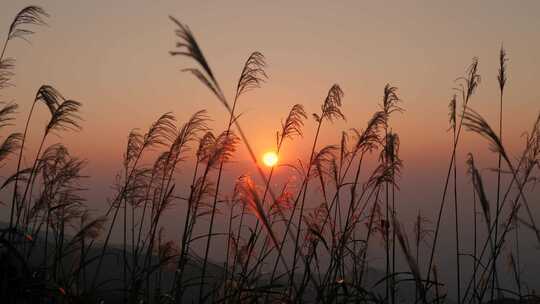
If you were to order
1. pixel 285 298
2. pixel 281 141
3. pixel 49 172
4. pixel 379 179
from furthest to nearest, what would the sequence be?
pixel 49 172 < pixel 281 141 < pixel 379 179 < pixel 285 298

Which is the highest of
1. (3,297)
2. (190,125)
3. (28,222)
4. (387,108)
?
(387,108)

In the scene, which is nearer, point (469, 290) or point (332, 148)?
point (469, 290)

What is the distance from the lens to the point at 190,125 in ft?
16.7

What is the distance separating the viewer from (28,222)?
15.5ft

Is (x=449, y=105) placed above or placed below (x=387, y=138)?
above

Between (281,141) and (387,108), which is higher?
(387,108)

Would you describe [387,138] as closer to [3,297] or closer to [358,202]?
[358,202]

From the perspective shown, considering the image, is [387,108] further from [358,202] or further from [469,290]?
[469,290]

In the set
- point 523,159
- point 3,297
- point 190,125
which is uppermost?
point 190,125

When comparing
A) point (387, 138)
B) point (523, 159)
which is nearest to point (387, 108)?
point (387, 138)

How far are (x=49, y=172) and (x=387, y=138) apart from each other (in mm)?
3324

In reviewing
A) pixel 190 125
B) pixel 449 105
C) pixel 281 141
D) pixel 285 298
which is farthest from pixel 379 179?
pixel 285 298

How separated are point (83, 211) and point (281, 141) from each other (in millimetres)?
1924

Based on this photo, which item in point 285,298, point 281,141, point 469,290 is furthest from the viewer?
point 281,141
